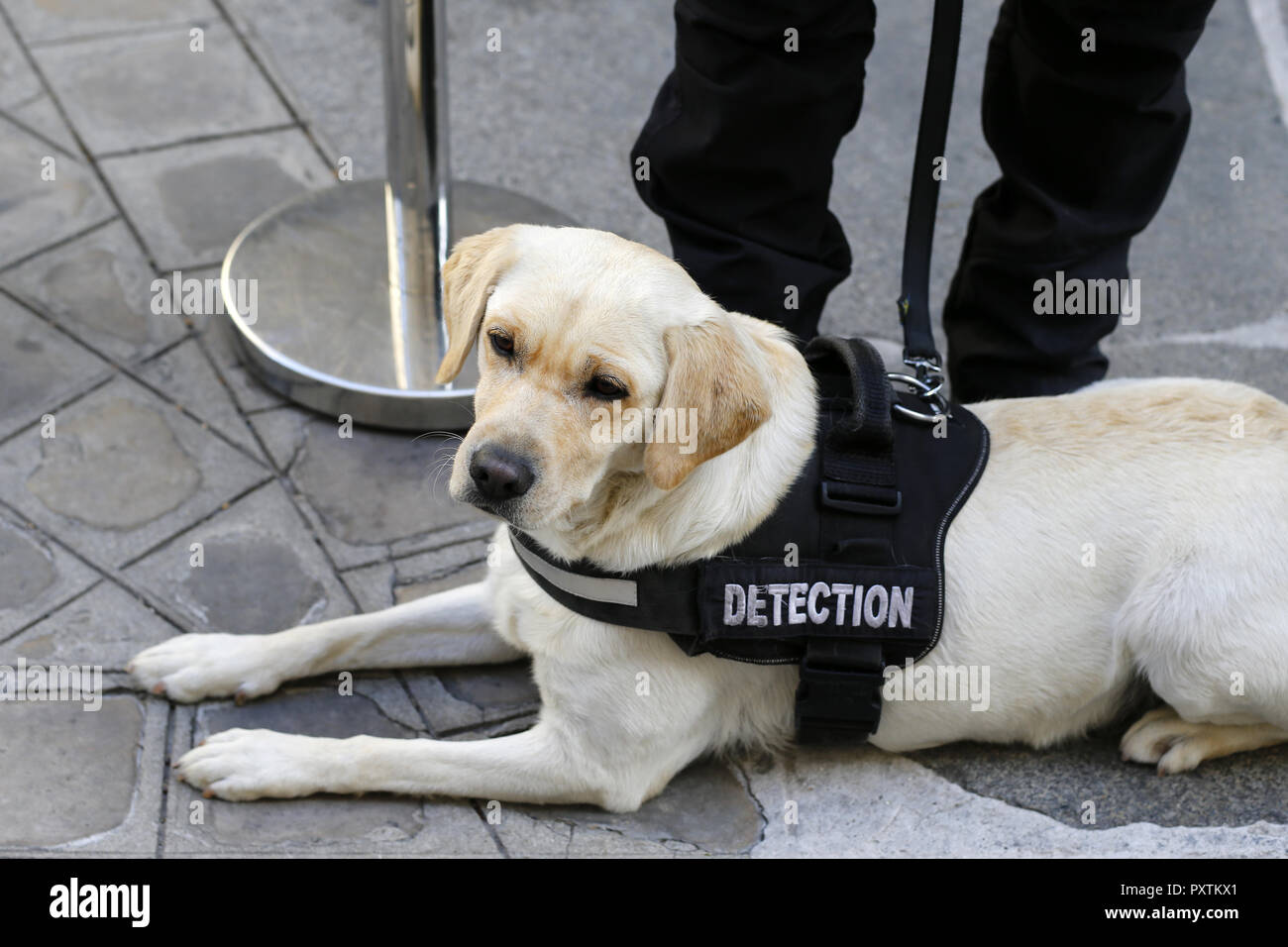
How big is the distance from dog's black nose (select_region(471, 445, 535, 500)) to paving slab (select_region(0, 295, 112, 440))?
184 cm

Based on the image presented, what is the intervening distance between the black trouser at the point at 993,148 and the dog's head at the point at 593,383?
956 millimetres

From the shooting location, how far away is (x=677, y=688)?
8.64 feet

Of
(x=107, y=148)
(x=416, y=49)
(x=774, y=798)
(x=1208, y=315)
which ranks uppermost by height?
(x=416, y=49)

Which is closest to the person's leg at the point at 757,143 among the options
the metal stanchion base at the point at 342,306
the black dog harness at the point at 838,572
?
the black dog harness at the point at 838,572

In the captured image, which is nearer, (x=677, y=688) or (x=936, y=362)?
(x=677, y=688)

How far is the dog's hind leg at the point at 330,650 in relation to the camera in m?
2.88

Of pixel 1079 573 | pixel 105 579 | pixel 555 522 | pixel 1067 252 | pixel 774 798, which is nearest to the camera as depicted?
pixel 555 522

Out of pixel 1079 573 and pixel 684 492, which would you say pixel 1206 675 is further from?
pixel 684 492

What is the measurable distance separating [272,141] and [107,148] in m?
0.55

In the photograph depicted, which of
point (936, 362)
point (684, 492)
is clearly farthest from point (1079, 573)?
point (684, 492)

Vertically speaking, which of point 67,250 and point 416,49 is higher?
point 416,49

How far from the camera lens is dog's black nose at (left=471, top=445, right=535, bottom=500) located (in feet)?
7.34

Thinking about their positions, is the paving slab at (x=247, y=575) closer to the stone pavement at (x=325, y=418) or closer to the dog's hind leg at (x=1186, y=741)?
the stone pavement at (x=325, y=418)

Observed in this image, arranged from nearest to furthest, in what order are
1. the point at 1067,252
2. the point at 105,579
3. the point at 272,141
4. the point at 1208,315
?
1. the point at 105,579
2. the point at 1067,252
3. the point at 1208,315
4. the point at 272,141
